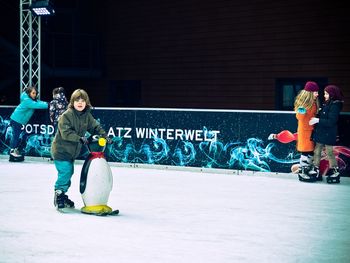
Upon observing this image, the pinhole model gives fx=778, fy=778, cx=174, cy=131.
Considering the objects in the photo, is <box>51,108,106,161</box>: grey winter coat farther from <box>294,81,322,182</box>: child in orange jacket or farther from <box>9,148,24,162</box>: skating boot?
<box>9,148,24,162</box>: skating boot

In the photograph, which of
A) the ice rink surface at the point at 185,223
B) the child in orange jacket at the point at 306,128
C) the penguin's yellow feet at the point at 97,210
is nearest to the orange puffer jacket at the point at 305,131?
the child in orange jacket at the point at 306,128

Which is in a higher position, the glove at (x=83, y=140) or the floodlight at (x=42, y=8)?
the floodlight at (x=42, y=8)

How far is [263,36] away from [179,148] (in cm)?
649

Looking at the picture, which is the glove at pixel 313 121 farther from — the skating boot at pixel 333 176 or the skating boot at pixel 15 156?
the skating boot at pixel 15 156

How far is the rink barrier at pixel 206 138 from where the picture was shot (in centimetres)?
1367

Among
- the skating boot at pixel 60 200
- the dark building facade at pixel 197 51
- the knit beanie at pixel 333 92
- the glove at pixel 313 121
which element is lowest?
the skating boot at pixel 60 200

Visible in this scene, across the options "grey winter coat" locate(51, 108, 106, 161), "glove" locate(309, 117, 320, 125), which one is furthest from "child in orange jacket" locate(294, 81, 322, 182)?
"grey winter coat" locate(51, 108, 106, 161)

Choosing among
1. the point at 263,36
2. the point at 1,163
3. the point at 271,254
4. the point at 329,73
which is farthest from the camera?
the point at 263,36

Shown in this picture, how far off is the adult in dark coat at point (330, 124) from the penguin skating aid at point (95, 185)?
188 inches

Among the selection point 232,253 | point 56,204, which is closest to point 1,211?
point 56,204

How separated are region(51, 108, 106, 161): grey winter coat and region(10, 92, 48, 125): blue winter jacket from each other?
23.3 feet

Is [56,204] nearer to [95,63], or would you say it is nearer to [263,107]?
[263,107]

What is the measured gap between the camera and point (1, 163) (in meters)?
16.1

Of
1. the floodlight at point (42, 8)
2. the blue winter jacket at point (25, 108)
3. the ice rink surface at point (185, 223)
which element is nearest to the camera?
the ice rink surface at point (185, 223)
